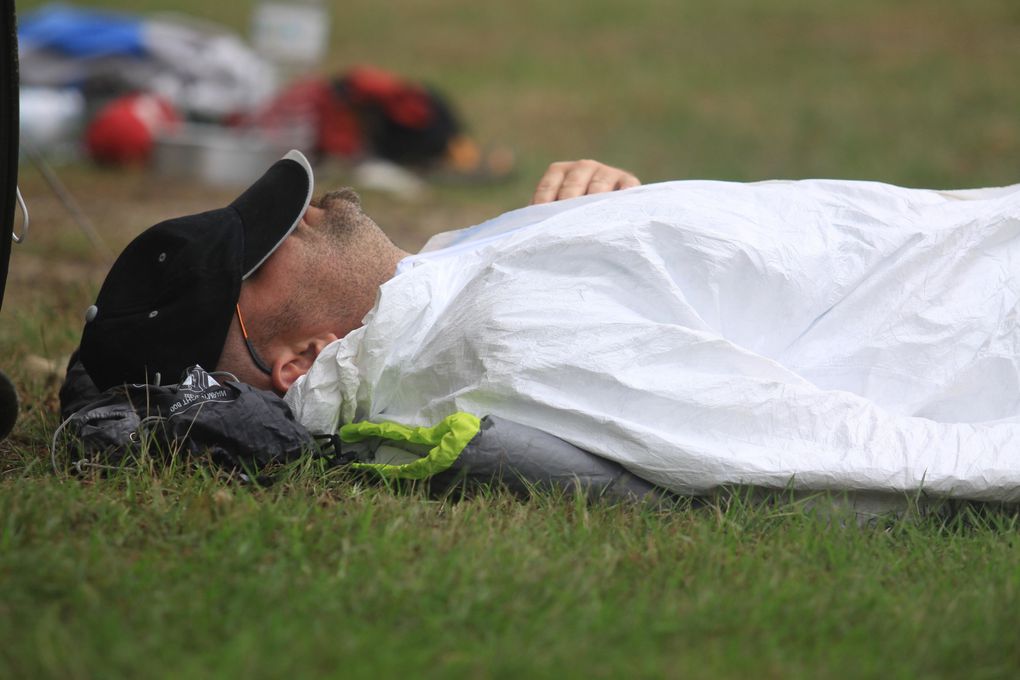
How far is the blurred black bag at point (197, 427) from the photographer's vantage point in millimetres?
2381

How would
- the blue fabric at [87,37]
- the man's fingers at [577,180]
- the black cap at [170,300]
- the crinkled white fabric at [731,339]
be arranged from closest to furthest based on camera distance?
the crinkled white fabric at [731,339] < the black cap at [170,300] < the man's fingers at [577,180] < the blue fabric at [87,37]

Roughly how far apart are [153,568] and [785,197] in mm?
1699

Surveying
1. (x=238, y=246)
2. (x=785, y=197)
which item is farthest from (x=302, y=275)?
(x=785, y=197)

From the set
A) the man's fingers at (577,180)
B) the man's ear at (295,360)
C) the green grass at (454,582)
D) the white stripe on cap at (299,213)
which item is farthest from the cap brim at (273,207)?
the man's fingers at (577,180)

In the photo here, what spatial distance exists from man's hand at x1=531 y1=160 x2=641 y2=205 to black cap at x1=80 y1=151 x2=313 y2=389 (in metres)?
0.80

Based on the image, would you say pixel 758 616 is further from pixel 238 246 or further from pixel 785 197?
pixel 238 246

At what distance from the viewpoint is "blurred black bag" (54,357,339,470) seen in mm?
2381

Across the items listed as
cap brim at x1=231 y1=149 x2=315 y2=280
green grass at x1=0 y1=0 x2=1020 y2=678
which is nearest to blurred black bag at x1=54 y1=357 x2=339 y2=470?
green grass at x1=0 y1=0 x2=1020 y2=678

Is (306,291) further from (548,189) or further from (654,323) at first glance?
(654,323)

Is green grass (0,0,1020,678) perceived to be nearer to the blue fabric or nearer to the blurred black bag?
the blurred black bag

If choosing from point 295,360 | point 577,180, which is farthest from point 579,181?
point 295,360

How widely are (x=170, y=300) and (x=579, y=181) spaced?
1.15 metres

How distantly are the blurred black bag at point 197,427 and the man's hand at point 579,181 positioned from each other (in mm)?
973

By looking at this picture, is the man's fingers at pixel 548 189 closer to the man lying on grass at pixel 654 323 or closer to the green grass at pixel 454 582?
the man lying on grass at pixel 654 323
